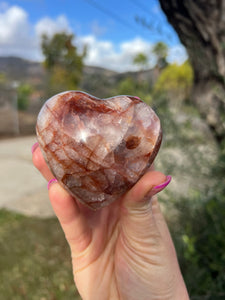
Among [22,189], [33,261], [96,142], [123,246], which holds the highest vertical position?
[96,142]

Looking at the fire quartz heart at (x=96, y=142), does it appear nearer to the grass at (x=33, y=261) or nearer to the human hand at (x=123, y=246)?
the human hand at (x=123, y=246)

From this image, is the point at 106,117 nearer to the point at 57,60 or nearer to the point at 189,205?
the point at 189,205

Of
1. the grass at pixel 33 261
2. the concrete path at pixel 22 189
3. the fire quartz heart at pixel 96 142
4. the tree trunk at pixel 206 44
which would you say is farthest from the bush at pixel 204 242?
the concrete path at pixel 22 189

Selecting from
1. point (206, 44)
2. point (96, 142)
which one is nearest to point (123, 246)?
point (96, 142)

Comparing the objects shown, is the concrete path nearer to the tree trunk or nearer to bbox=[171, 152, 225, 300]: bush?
bbox=[171, 152, 225, 300]: bush

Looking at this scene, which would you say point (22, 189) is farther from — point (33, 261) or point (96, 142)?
point (96, 142)
